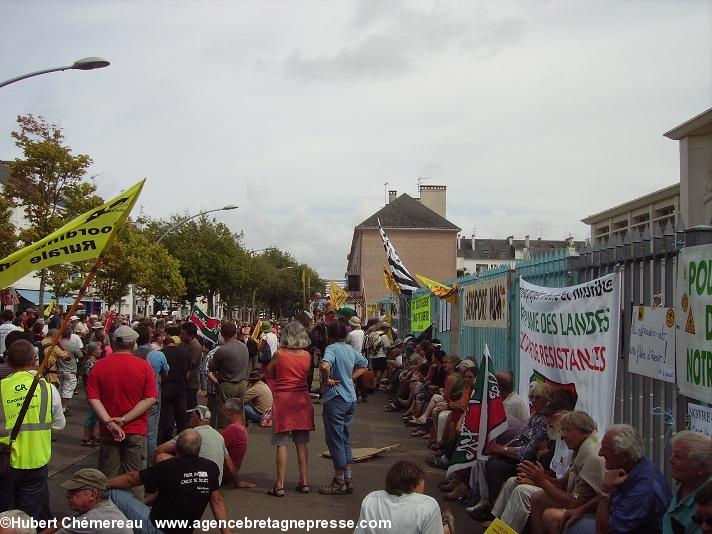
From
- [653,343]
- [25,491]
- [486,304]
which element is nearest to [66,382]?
[486,304]

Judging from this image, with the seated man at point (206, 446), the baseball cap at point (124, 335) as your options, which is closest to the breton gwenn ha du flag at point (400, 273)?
the seated man at point (206, 446)

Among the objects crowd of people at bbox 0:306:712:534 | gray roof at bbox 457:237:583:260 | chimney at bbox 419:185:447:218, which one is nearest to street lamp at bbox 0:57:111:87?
crowd of people at bbox 0:306:712:534

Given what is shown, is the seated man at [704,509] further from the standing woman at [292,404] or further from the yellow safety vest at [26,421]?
the standing woman at [292,404]

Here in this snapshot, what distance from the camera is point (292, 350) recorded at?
8750 mm

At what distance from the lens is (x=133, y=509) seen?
5465 millimetres

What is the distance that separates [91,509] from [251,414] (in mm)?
7041

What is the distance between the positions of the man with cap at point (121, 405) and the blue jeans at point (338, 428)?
228 cm

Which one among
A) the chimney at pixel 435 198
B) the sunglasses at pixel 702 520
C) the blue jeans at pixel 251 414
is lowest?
the blue jeans at pixel 251 414

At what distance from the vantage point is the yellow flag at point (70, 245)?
588 cm

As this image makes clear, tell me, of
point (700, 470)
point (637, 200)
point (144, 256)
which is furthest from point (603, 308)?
point (637, 200)

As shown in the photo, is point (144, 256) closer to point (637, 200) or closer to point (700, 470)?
point (700, 470)

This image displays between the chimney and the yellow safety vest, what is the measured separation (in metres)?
71.2

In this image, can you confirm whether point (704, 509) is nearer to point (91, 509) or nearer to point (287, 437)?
point (91, 509)

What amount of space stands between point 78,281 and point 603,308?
31192mm
